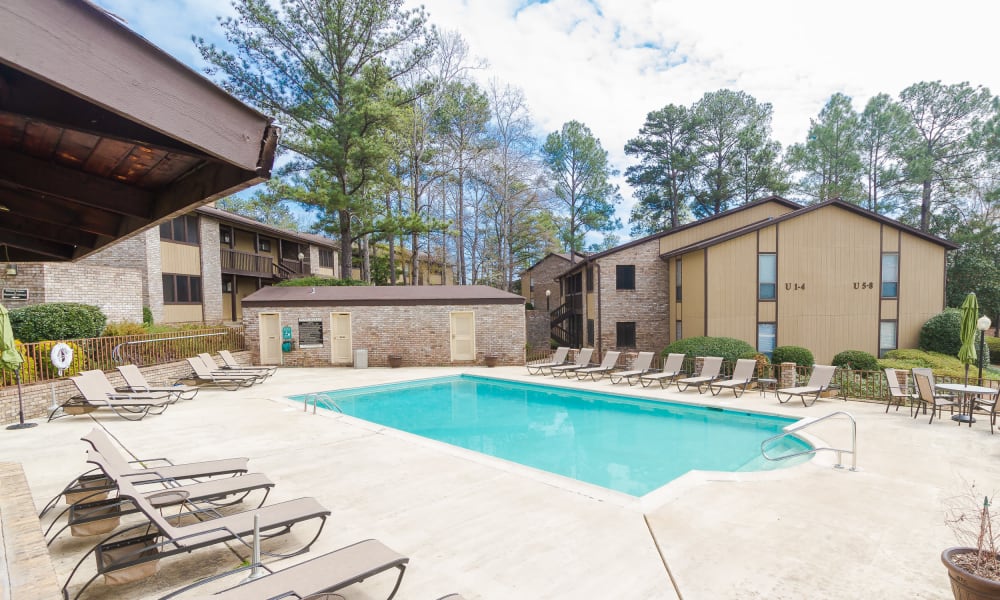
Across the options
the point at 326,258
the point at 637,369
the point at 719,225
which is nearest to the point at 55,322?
the point at 637,369

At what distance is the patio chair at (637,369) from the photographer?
14012mm

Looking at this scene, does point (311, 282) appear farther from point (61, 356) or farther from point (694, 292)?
point (694, 292)

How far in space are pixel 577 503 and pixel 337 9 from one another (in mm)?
23787

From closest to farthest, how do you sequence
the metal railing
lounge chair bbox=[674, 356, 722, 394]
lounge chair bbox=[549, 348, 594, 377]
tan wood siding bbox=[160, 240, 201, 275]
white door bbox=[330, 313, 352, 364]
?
the metal railing
lounge chair bbox=[674, 356, 722, 394]
lounge chair bbox=[549, 348, 594, 377]
white door bbox=[330, 313, 352, 364]
tan wood siding bbox=[160, 240, 201, 275]

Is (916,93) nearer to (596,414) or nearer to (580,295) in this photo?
(580,295)

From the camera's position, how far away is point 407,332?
59.7ft

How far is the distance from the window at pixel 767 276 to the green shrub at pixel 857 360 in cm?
295

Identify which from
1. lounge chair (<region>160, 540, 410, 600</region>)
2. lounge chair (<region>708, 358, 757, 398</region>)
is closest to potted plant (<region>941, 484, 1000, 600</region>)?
lounge chair (<region>160, 540, 410, 600</region>)

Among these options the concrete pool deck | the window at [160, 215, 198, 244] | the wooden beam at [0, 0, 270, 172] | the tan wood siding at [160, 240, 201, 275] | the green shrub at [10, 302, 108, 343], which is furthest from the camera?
the window at [160, 215, 198, 244]

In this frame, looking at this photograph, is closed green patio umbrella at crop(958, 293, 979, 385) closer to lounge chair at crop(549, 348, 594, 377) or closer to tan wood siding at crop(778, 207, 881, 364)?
tan wood siding at crop(778, 207, 881, 364)

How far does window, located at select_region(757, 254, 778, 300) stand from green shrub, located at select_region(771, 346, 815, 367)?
266 cm

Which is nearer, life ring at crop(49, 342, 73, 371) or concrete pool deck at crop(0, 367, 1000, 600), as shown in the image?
concrete pool deck at crop(0, 367, 1000, 600)

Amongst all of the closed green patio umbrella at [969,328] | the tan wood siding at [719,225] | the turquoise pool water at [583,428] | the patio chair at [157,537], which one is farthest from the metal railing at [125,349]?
the closed green patio umbrella at [969,328]

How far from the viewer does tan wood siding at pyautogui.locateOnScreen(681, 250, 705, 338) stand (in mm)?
17844
